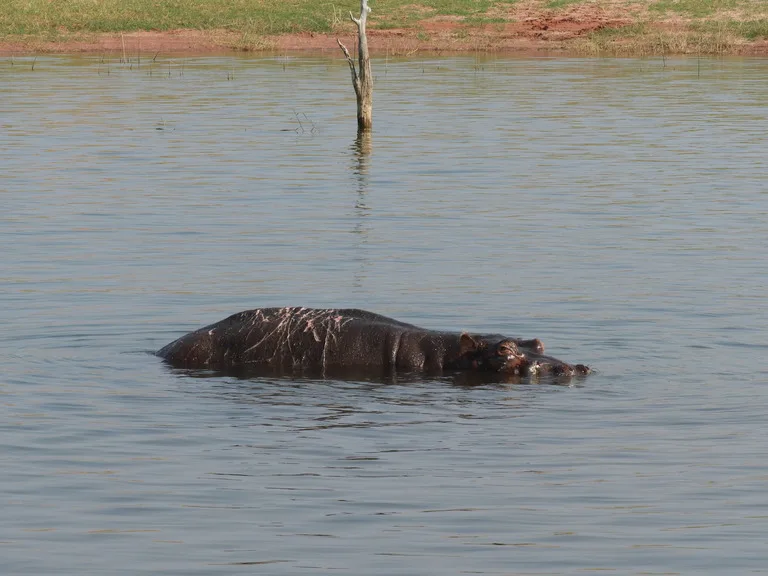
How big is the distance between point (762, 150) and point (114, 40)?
1244 inches

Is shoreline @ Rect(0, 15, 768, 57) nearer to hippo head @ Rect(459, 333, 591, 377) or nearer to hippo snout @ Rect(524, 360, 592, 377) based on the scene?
hippo head @ Rect(459, 333, 591, 377)

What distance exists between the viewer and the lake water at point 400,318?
26.4 ft

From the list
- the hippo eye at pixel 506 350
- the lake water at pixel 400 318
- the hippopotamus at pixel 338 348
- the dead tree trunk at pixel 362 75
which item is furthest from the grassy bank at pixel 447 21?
the hippo eye at pixel 506 350

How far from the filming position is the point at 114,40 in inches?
2143

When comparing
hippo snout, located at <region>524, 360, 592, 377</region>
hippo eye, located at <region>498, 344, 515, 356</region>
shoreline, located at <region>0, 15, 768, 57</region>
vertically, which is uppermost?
shoreline, located at <region>0, 15, 768, 57</region>

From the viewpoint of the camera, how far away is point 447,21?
5697 cm

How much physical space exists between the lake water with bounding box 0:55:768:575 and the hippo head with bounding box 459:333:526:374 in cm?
40

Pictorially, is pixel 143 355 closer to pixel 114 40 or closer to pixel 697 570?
pixel 697 570

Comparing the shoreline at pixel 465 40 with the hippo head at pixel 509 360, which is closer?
the hippo head at pixel 509 360

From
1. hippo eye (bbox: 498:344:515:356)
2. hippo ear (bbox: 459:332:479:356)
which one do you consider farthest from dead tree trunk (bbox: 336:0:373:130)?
hippo eye (bbox: 498:344:515:356)

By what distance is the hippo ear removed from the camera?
11797 mm

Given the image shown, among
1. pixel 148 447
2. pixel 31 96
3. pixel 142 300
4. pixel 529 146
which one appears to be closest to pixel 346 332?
pixel 148 447

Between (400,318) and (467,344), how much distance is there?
2173 mm

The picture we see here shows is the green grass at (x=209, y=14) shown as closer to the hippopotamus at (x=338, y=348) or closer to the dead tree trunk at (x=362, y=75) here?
the dead tree trunk at (x=362, y=75)
